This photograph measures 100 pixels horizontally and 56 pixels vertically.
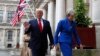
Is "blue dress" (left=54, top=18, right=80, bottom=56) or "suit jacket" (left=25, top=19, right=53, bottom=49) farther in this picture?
"blue dress" (left=54, top=18, right=80, bottom=56)

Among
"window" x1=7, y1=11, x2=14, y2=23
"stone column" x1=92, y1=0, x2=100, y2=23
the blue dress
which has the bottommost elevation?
"window" x1=7, y1=11, x2=14, y2=23

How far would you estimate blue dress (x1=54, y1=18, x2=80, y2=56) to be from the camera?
23.5ft

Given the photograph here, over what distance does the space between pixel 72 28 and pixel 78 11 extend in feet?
13.7

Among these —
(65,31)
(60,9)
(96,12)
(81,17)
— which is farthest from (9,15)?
(65,31)

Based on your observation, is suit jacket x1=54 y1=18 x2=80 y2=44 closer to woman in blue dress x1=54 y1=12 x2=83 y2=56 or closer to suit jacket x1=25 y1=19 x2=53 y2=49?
woman in blue dress x1=54 y1=12 x2=83 y2=56

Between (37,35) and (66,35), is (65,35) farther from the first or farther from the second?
(37,35)

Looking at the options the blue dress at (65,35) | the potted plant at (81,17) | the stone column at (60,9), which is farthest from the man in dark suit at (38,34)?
the stone column at (60,9)

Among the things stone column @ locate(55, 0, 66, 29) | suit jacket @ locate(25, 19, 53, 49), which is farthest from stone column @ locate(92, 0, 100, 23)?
stone column @ locate(55, 0, 66, 29)

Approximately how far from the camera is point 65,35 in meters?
7.24

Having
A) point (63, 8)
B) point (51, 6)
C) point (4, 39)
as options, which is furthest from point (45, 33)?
point (4, 39)

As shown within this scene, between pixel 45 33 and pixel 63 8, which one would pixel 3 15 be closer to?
pixel 63 8

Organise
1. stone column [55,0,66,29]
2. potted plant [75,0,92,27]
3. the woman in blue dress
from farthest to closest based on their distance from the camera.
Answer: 1. stone column [55,0,66,29]
2. potted plant [75,0,92,27]
3. the woman in blue dress

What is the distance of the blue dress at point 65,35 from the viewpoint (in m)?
7.17

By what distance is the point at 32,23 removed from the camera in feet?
23.3
